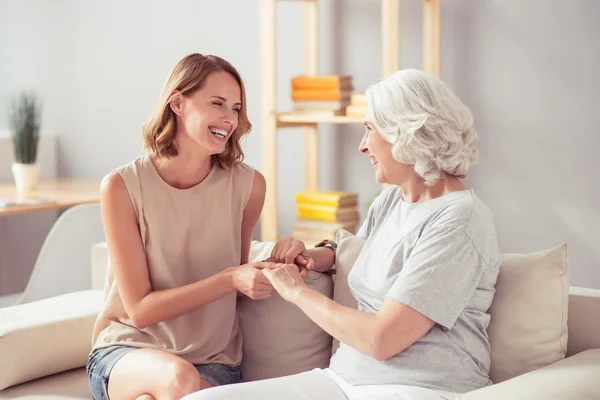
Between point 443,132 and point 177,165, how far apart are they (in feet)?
2.22

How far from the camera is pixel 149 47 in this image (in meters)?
4.65

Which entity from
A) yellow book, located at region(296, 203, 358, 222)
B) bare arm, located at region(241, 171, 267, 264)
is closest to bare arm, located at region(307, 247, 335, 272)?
bare arm, located at region(241, 171, 267, 264)

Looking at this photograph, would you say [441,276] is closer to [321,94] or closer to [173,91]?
[173,91]

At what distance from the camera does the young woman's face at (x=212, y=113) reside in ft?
6.91

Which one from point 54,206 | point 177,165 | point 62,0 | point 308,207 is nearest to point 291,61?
point 308,207

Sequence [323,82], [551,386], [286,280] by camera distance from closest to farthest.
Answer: [551,386] → [286,280] → [323,82]

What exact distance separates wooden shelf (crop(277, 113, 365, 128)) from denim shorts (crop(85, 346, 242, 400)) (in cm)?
160

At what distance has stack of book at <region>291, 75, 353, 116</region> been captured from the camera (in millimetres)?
3602

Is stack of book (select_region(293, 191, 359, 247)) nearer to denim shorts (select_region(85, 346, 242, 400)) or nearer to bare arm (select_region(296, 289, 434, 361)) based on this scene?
denim shorts (select_region(85, 346, 242, 400))

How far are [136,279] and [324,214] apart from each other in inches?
68.0

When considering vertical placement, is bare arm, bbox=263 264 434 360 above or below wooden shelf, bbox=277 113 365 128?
below

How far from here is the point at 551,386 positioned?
170cm

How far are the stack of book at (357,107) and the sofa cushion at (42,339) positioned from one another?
147cm

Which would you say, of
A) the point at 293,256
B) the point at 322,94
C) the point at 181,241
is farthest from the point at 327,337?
the point at 322,94
